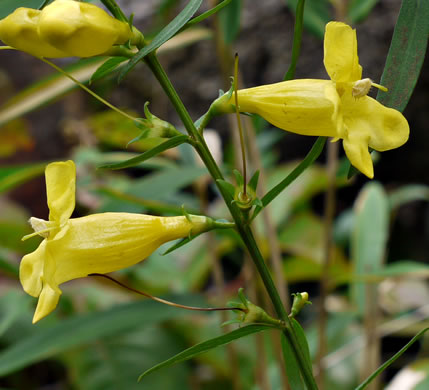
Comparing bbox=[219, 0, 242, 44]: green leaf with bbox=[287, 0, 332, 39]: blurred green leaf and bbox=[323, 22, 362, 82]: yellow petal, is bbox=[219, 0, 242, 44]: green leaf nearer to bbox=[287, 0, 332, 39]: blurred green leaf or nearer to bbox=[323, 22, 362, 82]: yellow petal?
bbox=[287, 0, 332, 39]: blurred green leaf

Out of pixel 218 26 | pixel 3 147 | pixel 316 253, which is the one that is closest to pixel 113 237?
pixel 218 26

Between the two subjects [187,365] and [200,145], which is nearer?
[200,145]

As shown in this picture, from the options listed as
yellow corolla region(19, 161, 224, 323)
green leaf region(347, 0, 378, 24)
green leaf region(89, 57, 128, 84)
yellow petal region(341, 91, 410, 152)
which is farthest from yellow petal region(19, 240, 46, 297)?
green leaf region(347, 0, 378, 24)

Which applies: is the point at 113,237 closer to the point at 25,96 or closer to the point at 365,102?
the point at 365,102

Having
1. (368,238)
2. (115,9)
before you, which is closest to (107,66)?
(115,9)

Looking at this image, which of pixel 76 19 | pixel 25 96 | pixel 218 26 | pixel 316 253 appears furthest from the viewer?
pixel 316 253

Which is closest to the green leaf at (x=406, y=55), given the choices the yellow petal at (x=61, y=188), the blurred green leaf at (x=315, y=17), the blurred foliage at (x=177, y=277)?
the blurred foliage at (x=177, y=277)

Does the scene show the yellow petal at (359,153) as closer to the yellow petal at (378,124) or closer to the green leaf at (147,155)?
the yellow petal at (378,124)
